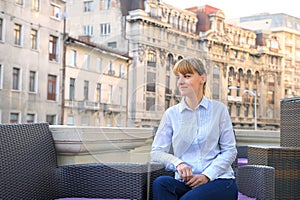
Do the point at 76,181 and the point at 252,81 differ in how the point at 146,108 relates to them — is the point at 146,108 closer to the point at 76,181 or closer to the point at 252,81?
the point at 76,181

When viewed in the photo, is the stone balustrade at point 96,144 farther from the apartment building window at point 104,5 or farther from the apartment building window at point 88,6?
the apartment building window at point 88,6

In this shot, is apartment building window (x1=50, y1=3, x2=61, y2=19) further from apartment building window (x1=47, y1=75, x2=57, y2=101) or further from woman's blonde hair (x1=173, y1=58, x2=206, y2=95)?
woman's blonde hair (x1=173, y1=58, x2=206, y2=95)

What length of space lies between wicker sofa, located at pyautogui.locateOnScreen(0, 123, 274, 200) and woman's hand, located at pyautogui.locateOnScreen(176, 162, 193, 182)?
0.32ft

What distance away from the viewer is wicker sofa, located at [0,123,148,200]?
1044mm

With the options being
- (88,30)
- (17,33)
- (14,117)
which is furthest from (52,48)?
(14,117)

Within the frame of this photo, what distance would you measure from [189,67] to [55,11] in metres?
12.2

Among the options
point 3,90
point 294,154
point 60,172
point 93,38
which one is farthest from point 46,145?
point 93,38

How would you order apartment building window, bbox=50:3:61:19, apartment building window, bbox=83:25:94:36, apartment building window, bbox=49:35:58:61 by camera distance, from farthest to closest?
apartment building window, bbox=83:25:94:36 < apartment building window, bbox=50:3:61:19 < apartment building window, bbox=49:35:58:61

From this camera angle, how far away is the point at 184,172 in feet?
3.23

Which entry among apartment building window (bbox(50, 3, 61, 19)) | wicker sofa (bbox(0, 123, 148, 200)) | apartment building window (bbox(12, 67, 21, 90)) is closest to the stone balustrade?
wicker sofa (bbox(0, 123, 148, 200))

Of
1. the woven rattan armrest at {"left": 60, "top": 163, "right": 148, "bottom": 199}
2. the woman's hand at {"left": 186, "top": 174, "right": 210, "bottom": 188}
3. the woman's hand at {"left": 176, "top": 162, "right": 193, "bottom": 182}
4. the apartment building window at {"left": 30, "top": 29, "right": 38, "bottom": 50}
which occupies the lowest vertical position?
the woven rattan armrest at {"left": 60, "top": 163, "right": 148, "bottom": 199}

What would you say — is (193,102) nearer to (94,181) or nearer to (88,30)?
(94,181)

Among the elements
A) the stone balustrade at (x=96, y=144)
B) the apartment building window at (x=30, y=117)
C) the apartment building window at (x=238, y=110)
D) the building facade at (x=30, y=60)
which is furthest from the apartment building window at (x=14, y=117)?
the stone balustrade at (x=96, y=144)

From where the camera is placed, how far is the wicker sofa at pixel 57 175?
1047 mm
